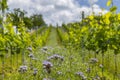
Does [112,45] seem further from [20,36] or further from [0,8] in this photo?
[20,36]

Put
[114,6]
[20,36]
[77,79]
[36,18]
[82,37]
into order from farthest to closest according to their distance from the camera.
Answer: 1. [36,18]
2. [82,37]
3. [20,36]
4. [114,6]
5. [77,79]

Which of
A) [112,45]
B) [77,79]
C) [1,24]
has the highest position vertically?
[1,24]

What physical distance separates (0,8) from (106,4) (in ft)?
19.3

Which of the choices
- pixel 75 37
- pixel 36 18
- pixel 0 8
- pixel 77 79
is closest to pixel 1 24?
pixel 0 8

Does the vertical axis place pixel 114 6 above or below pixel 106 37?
above

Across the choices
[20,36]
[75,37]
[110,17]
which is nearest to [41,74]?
[110,17]

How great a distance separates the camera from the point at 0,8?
17.1 m

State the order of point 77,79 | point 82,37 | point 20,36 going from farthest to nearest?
point 82,37
point 20,36
point 77,79

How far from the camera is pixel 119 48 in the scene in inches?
617

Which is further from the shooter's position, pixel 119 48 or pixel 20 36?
pixel 20 36

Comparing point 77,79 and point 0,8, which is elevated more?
point 0,8

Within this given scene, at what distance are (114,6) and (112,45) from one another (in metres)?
2.04

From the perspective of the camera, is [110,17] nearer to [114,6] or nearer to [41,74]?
[114,6]

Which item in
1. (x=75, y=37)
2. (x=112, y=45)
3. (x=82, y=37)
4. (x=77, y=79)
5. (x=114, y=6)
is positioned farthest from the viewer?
(x=75, y=37)
